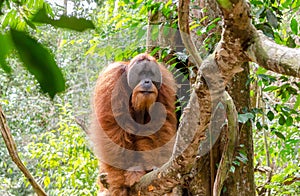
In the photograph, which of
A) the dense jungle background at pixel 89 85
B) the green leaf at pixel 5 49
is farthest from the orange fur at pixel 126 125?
the green leaf at pixel 5 49

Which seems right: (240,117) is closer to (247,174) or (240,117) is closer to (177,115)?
(247,174)

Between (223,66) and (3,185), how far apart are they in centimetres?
383

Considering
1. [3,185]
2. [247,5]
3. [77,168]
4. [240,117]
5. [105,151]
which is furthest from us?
[3,185]

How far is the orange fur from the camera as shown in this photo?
9.08ft

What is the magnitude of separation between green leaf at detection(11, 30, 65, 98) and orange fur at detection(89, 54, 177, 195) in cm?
239

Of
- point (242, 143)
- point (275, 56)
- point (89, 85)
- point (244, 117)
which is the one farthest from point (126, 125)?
point (89, 85)

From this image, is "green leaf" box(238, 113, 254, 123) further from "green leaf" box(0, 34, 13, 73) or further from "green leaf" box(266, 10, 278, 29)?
"green leaf" box(0, 34, 13, 73)

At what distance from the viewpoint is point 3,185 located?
4.88m

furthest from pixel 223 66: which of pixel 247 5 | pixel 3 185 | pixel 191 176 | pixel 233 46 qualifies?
pixel 3 185

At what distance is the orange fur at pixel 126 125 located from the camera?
2768 mm

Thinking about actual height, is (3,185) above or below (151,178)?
below

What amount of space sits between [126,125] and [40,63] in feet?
8.35

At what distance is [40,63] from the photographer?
1.03ft

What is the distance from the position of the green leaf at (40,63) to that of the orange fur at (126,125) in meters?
2.39
